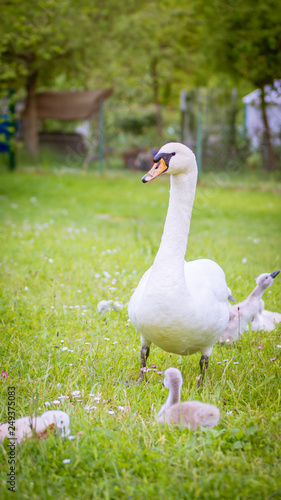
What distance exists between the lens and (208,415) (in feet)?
7.62

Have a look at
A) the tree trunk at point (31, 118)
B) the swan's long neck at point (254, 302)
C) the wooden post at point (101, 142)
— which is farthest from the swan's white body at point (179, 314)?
the tree trunk at point (31, 118)

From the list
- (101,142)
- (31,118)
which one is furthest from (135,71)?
(101,142)

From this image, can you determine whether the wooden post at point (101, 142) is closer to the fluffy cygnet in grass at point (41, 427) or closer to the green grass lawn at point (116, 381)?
the green grass lawn at point (116, 381)

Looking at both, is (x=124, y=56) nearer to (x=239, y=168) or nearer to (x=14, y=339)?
(x=239, y=168)

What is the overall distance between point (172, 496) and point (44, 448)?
0.60 m

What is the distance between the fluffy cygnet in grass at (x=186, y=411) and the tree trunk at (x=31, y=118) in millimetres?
15158

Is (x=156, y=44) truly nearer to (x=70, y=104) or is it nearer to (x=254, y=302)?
(x=70, y=104)

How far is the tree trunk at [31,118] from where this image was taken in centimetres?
1661

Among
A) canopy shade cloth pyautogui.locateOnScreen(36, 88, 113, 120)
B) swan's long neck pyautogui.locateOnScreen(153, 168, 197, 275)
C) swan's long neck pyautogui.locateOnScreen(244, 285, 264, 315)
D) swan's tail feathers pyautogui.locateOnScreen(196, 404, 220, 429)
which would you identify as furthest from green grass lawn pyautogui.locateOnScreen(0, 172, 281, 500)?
canopy shade cloth pyautogui.locateOnScreen(36, 88, 113, 120)

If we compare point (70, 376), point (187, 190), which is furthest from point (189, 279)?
point (70, 376)

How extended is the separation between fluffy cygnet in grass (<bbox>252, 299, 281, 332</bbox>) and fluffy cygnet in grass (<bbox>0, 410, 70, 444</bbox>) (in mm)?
2014

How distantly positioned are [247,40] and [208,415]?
13006mm

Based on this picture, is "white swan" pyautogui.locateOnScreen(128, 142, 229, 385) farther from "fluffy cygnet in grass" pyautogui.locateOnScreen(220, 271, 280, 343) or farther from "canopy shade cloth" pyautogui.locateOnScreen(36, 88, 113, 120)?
"canopy shade cloth" pyautogui.locateOnScreen(36, 88, 113, 120)

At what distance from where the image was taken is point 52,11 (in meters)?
12.9
